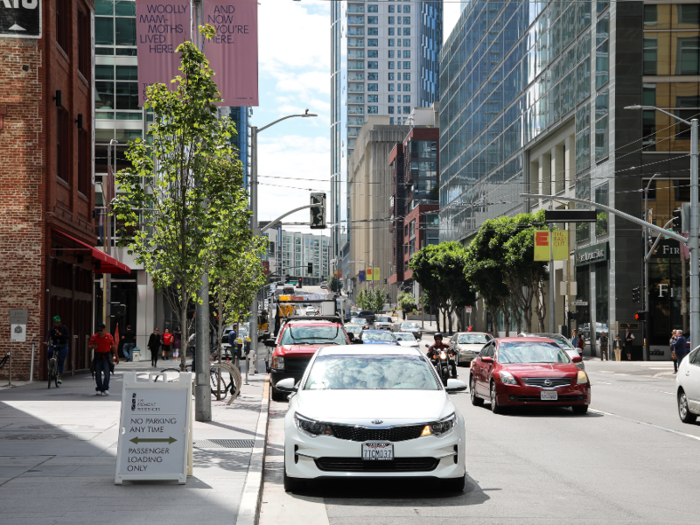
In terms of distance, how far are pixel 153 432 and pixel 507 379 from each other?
10.2m

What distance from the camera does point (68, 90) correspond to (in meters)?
30.3

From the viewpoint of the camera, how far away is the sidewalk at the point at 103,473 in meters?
7.81

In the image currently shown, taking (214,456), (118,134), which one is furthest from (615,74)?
(214,456)

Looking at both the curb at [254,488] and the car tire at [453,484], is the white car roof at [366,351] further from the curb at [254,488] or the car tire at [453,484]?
the car tire at [453,484]

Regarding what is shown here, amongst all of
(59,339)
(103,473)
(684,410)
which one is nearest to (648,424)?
(684,410)

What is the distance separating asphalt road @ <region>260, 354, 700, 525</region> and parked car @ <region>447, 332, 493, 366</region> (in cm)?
2170

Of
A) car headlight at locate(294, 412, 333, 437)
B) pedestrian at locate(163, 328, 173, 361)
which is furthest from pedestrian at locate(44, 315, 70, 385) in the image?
pedestrian at locate(163, 328, 173, 361)

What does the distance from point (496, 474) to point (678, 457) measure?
120 inches

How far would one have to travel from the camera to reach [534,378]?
1792cm

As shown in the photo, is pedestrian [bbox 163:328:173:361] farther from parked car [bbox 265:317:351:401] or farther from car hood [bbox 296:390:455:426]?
car hood [bbox 296:390:455:426]

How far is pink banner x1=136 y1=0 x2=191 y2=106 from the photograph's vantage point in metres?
16.1

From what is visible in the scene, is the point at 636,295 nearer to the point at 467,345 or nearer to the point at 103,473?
the point at 467,345

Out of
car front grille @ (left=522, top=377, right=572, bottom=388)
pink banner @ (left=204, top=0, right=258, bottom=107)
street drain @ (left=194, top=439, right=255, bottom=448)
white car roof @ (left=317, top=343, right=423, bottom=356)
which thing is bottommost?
street drain @ (left=194, top=439, right=255, bottom=448)

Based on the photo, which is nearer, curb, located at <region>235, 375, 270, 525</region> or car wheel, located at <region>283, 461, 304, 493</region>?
curb, located at <region>235, 375, 270, 525</region>
